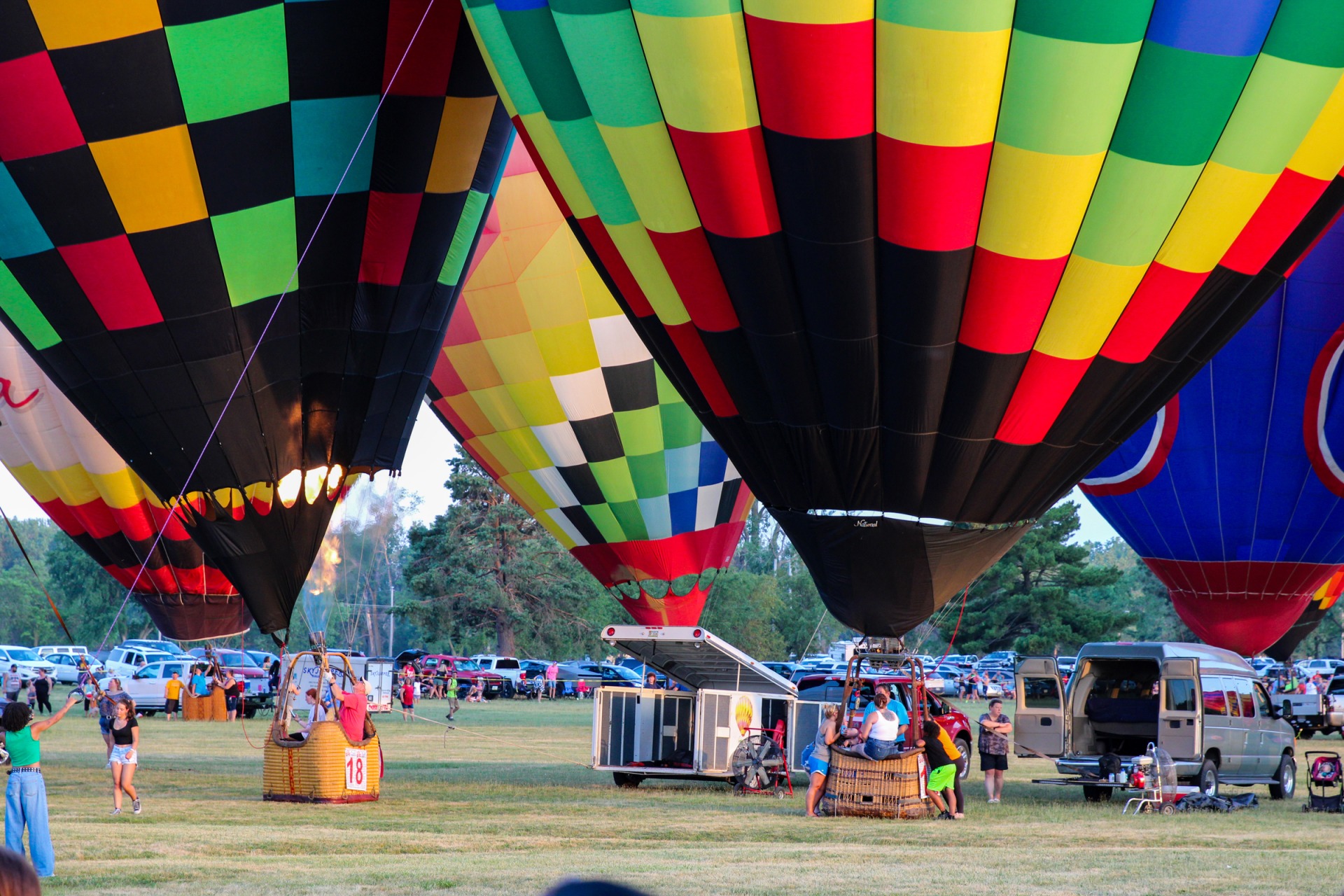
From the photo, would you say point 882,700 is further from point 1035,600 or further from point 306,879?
point 1035,600

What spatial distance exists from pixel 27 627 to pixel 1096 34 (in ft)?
243

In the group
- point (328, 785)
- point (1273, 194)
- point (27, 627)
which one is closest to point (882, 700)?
point (328, 785)

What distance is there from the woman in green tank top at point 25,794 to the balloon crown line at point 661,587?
30.9ft

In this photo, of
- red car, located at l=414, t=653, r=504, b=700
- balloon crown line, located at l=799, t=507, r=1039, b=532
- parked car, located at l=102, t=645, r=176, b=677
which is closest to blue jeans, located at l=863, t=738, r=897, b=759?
balloon crown line, located at l=799, t=507, r=1039, b=532

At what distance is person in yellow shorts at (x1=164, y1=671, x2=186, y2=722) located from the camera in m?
25.5

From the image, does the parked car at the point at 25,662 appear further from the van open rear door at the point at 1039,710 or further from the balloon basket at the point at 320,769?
the van open rear door at the point at 1039,710

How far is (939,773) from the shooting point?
10.9 metres

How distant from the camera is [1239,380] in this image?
17.4m

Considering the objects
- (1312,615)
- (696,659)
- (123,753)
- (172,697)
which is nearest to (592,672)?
(172,697)

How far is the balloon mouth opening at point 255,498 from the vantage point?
37.3 ft

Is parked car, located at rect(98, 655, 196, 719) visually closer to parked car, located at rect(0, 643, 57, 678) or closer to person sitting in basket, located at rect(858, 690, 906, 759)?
parked car, located at rect(0, 643, 57, 678)

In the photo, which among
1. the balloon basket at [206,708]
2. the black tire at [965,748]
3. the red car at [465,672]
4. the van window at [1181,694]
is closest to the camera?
the van window at [1181,694]

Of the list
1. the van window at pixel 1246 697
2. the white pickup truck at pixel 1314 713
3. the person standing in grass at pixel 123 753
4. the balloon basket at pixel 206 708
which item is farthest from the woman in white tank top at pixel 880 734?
the balloon basket at pixel 206 708

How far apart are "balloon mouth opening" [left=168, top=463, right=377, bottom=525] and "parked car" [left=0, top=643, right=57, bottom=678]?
22.9 m
